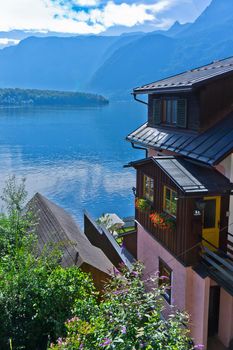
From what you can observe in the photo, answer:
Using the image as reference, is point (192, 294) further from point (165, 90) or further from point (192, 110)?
point (165, 90)

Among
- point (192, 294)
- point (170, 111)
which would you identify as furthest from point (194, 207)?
point (170, 111)

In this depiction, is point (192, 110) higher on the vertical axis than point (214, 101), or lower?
lower

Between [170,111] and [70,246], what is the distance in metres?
6.13

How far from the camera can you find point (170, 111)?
1421 cm

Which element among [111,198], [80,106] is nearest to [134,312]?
[111,198]

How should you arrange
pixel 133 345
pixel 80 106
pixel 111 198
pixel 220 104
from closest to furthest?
1. pixel 133 345
2. pixel 220 104
3. pixel 111 198
4. pixel 80 106

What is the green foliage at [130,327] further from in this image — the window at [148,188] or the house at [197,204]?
the window at [148,188]

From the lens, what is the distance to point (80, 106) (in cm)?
19475

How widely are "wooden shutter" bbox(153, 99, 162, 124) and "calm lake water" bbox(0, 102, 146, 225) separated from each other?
22.6m

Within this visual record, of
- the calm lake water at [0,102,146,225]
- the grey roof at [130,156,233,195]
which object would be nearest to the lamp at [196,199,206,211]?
the grey roof at [130,156,233,195]

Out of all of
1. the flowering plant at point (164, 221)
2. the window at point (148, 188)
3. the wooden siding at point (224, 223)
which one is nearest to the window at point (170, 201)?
the flowering plant at point (164, 221)

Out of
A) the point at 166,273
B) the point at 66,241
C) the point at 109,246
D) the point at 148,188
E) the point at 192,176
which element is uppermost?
the point at 192,176

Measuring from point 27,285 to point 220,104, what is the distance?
8141mm

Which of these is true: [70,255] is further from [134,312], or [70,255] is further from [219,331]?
[134,312]
